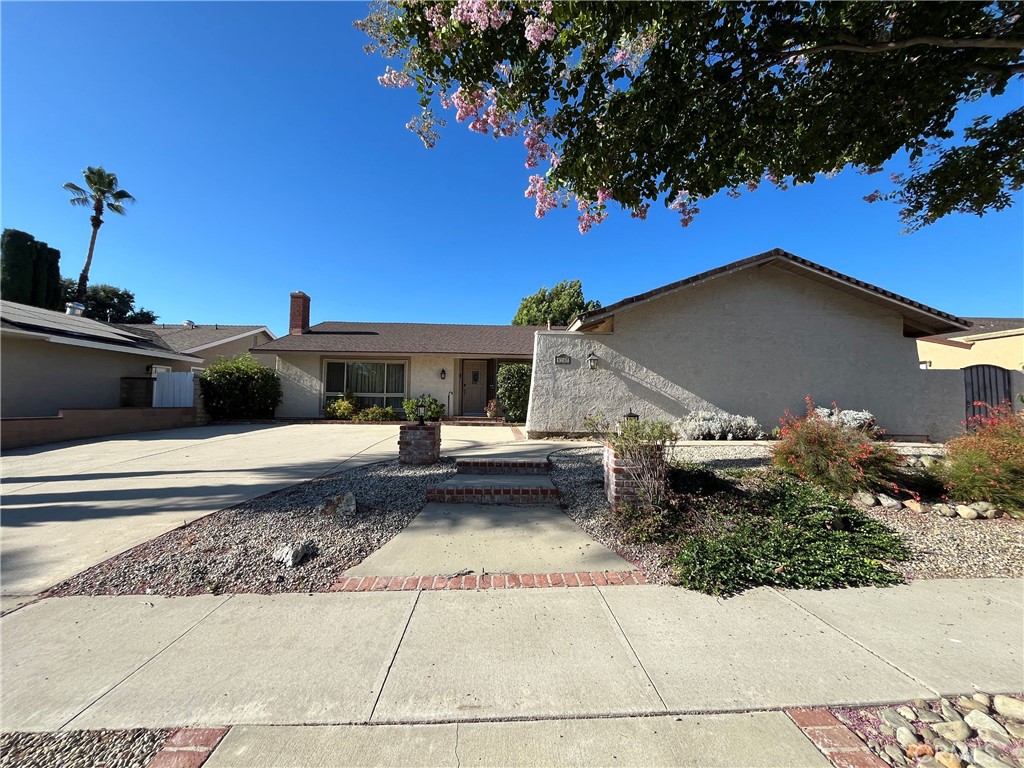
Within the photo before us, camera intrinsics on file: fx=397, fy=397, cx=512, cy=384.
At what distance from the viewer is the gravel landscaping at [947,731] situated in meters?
1.65

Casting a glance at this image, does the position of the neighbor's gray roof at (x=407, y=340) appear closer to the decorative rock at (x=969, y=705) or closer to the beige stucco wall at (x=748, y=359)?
the beige stucco wall at (x=748, y=359)

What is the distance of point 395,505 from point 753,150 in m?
6.28

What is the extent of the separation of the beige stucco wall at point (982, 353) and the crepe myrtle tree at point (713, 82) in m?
13.7

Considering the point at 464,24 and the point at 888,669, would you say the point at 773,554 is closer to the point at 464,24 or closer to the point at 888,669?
the point at 888,669

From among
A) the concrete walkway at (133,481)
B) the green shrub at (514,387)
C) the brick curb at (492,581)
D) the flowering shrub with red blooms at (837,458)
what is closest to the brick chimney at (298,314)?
the concrete walkway at (133,481)

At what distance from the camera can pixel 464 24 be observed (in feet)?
12.7

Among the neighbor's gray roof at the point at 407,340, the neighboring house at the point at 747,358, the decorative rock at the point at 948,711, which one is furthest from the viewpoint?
the neighbor's gray roof at the point at 407,340

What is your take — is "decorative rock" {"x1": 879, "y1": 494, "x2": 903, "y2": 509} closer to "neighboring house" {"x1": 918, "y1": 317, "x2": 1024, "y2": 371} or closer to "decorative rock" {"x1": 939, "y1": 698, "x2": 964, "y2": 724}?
"decorative rock" {"x1": 939, "y1": 698, "x2": 964, "y2": 724}

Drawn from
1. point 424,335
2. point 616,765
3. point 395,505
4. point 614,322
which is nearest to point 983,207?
point 614,322

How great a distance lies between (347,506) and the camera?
4441mm

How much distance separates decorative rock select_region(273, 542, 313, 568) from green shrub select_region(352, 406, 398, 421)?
1182 centimetres

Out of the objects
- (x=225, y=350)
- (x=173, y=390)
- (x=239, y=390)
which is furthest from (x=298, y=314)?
(x=225, y=350)

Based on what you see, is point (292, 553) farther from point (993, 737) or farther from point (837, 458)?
point (837, 458)

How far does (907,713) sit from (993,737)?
0.28 m
